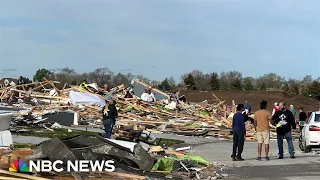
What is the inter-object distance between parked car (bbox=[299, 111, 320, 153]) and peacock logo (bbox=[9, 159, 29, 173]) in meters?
11.0

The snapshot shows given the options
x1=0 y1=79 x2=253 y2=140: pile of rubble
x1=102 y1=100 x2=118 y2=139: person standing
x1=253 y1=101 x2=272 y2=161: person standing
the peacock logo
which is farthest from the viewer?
x1=0 y1=79 x2=253 y2=140: pile of rubble

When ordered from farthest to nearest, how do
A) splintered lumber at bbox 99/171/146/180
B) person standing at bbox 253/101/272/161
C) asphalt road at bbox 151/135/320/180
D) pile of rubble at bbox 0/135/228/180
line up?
person standing at bbox 253/101/272/161
asphalt road at bbox 151/135/320/180
splintered lumber at bbox 99/171/146/180
pile of rubble at bbox 0/135/228/180

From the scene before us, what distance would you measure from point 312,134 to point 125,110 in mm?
15776

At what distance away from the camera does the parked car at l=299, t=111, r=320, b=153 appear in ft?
58.1

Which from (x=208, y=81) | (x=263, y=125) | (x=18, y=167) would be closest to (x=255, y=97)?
(x=208, y=81)

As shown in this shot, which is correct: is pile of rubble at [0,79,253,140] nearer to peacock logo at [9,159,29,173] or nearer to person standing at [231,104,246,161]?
person standing at [231,104,246,161]

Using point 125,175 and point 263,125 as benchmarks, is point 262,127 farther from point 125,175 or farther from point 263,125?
point 125,175

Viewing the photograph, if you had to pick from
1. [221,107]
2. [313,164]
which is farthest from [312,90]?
[313,164]

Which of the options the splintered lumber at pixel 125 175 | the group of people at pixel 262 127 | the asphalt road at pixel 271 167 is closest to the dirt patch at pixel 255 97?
the asphalt road at pixel 271 167

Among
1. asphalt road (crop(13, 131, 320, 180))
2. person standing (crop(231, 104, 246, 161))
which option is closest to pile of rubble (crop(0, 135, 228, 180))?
asphalt road (crop(13, 131, 320, 180))

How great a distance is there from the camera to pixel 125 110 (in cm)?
3175

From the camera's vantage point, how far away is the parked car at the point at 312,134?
1770 cm

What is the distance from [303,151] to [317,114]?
1488 millimetres

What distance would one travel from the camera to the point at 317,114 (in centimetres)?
1866
